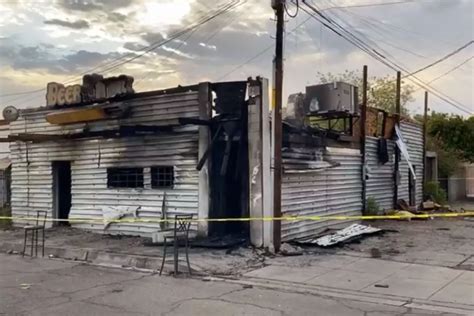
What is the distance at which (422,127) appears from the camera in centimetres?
2356

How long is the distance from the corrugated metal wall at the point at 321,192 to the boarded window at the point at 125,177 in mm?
4123

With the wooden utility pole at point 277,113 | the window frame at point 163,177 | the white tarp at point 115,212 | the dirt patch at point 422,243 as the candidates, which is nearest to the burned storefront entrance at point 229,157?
the wooden utility pole at point 277,113

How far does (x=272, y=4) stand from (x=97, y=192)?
7.44m

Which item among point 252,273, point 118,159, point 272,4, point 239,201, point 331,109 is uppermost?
point 272,4

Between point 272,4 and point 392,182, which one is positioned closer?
point 272,4

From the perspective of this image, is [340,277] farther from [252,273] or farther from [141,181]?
[141,181]

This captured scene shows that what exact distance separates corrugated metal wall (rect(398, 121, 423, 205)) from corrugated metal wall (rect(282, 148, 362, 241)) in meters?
4.48

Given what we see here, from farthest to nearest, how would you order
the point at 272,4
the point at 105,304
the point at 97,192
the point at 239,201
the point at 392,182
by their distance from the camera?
the point at 392,182 → the point at 97,192 → the point at 239,201 → the point at 272,4 → the point at 105,304

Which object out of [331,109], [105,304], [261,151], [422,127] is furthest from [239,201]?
[422,127]

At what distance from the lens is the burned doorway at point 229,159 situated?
12.3 meters

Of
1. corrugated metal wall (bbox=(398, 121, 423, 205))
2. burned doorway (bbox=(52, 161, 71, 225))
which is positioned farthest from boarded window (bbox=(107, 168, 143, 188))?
corrugated metal wall (bbox=(398, 121, 423, 205))

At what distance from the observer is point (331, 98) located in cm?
1576

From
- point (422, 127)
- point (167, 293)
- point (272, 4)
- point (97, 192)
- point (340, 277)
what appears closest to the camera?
point (167, 293)

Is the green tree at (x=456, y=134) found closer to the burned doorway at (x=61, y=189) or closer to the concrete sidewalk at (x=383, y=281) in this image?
the burned doorway at (x=61, y=189)
